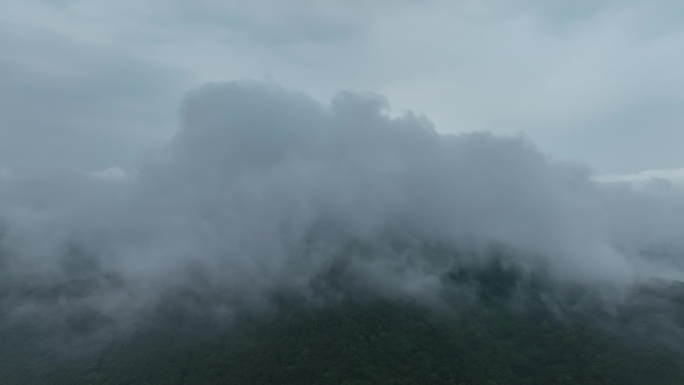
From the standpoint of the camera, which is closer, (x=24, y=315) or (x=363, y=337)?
(x=363, y=337)

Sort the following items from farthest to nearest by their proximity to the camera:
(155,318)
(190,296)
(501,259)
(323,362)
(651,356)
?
(501,259) → (190,296) → (155,318) → (651,356) → (323,362)

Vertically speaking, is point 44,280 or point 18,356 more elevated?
point 44,280

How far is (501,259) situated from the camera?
174000mm

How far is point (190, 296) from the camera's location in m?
151

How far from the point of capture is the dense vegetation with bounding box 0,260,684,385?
365ft

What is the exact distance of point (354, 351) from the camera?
114500 mm

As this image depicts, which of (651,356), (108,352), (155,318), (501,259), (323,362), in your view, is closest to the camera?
(323,362)

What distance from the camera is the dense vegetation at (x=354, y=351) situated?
111 meters

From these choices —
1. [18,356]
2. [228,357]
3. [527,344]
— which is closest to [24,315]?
[18,356]

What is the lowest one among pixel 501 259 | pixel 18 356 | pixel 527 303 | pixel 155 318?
pixel 18 356

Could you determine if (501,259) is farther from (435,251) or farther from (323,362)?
(323,362)

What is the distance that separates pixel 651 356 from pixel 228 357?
272 feet

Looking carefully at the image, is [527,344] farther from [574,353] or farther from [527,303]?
[527,303]

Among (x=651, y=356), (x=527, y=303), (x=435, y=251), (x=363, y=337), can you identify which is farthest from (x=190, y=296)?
(x=651, y=356)
